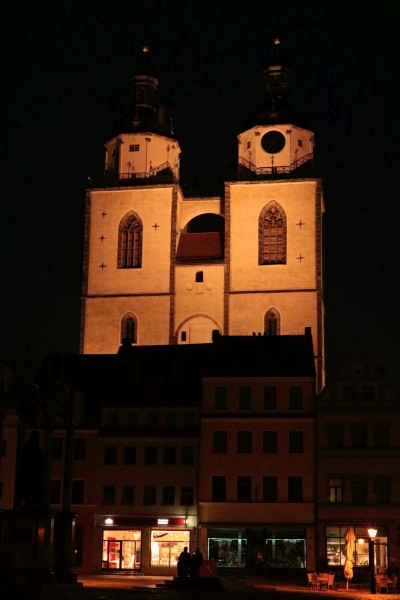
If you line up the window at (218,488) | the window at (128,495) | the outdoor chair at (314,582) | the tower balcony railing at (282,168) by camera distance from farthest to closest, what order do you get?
the tower balcony railing at (282,168), the window at (128,495), the window at (218,488), the outdoor chair at (314,582)

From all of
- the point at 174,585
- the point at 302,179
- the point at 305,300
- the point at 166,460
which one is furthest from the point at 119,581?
the point at 302,179

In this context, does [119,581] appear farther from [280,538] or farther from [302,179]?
[302,179]

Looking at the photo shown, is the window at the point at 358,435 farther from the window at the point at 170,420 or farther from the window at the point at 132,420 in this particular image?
the window at the point at 132,420

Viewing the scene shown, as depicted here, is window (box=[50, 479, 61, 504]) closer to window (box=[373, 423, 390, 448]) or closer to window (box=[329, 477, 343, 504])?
window (box=[329, 477, 343, 504])

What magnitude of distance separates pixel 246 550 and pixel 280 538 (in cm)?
161

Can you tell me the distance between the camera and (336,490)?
53875mm

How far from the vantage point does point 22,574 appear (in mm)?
32312

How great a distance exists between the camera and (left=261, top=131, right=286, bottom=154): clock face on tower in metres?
84.6

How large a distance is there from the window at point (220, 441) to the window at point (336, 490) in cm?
503

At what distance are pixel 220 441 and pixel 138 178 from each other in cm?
3307

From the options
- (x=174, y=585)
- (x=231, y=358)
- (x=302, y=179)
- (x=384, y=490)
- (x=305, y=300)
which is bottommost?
(x=174, y=585)

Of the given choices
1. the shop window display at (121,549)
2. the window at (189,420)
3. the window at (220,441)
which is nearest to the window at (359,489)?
the window at (220,441)

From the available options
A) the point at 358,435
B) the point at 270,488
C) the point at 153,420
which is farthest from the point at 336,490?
the point at 153,420

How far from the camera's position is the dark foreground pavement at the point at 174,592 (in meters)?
30.1
